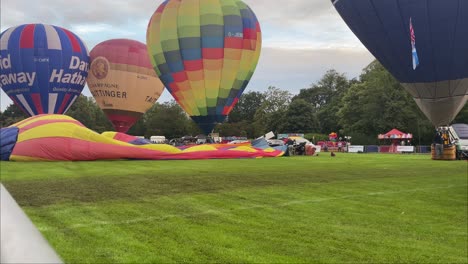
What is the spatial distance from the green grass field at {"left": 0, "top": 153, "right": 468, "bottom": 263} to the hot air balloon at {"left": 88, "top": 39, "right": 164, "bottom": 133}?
84.9ft

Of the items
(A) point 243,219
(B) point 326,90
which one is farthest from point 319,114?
(A) point 243,219

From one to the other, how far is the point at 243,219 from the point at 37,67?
2784 cm

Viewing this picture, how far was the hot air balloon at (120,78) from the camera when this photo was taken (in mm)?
35906

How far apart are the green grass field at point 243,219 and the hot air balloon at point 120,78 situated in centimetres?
2587

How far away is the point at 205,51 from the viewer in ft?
84.6

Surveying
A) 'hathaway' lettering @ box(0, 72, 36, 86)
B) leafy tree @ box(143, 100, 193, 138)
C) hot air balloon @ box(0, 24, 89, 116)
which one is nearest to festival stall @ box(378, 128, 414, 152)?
hot air balloon @ box(0, 24, 89, 116)

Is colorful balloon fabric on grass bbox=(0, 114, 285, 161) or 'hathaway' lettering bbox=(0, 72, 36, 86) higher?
'hathaway' lettering bbox=(0, 72, 36, 86)

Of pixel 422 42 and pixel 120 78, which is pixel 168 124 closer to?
pixel 120 78

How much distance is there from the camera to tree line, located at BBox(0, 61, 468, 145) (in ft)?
186

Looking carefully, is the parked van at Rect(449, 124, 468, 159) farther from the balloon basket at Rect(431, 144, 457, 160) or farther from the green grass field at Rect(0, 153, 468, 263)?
the green grass field at Rect(0, 153, 468, 263)

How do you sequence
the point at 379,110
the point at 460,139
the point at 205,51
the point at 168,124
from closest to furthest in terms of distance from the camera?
1. the point at 205,51
2. the point at 460,139
3. the point at 379,110
4. the point at 168,124

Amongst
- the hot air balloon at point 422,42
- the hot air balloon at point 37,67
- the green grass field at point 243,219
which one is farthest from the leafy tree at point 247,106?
the green grass field at point 243,219

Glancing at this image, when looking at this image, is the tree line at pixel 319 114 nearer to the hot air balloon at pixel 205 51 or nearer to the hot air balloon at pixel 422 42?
the hot air balloon at pixel 205 51

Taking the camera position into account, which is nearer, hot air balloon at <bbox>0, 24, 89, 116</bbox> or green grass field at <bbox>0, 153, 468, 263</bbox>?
green grass field at <bbox>0, 153, 468, 263</bbox>
